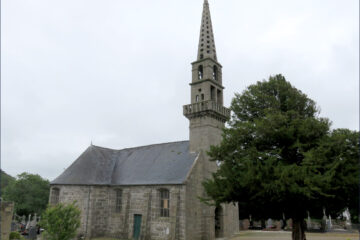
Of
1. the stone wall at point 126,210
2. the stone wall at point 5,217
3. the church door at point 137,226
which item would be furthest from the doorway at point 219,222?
the stone wall at point 5,217

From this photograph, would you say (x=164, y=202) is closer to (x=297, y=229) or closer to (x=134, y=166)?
(x=134, y=166)

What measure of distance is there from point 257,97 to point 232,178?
5.24 metres

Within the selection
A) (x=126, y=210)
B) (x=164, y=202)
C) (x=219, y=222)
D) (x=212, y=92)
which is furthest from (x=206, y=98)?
(x=126, y=210)

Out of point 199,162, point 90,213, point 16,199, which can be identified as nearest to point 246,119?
point 199,162

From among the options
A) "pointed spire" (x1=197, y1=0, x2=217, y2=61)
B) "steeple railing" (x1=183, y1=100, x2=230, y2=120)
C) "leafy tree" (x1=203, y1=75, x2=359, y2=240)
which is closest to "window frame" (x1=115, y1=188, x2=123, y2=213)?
"steeple railing" (x1=183, y1=100, x2=230, y2=120)

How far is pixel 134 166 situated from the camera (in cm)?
2831

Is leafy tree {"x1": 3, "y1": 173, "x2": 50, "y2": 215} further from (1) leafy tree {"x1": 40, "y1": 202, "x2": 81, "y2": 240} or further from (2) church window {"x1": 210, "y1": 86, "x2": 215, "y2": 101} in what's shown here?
(2) church window {"x1": 210, "y1": 86, "x2": 215, "y2": 101}

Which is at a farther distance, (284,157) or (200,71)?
(200,71)

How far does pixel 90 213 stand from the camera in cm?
2523

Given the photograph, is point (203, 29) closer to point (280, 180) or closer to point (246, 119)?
point (246, 119)

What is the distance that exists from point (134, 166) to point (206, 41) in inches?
624

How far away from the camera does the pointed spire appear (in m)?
28.1

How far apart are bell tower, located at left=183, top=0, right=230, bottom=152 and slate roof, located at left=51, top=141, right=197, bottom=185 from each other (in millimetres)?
2149

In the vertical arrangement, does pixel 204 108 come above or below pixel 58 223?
above
